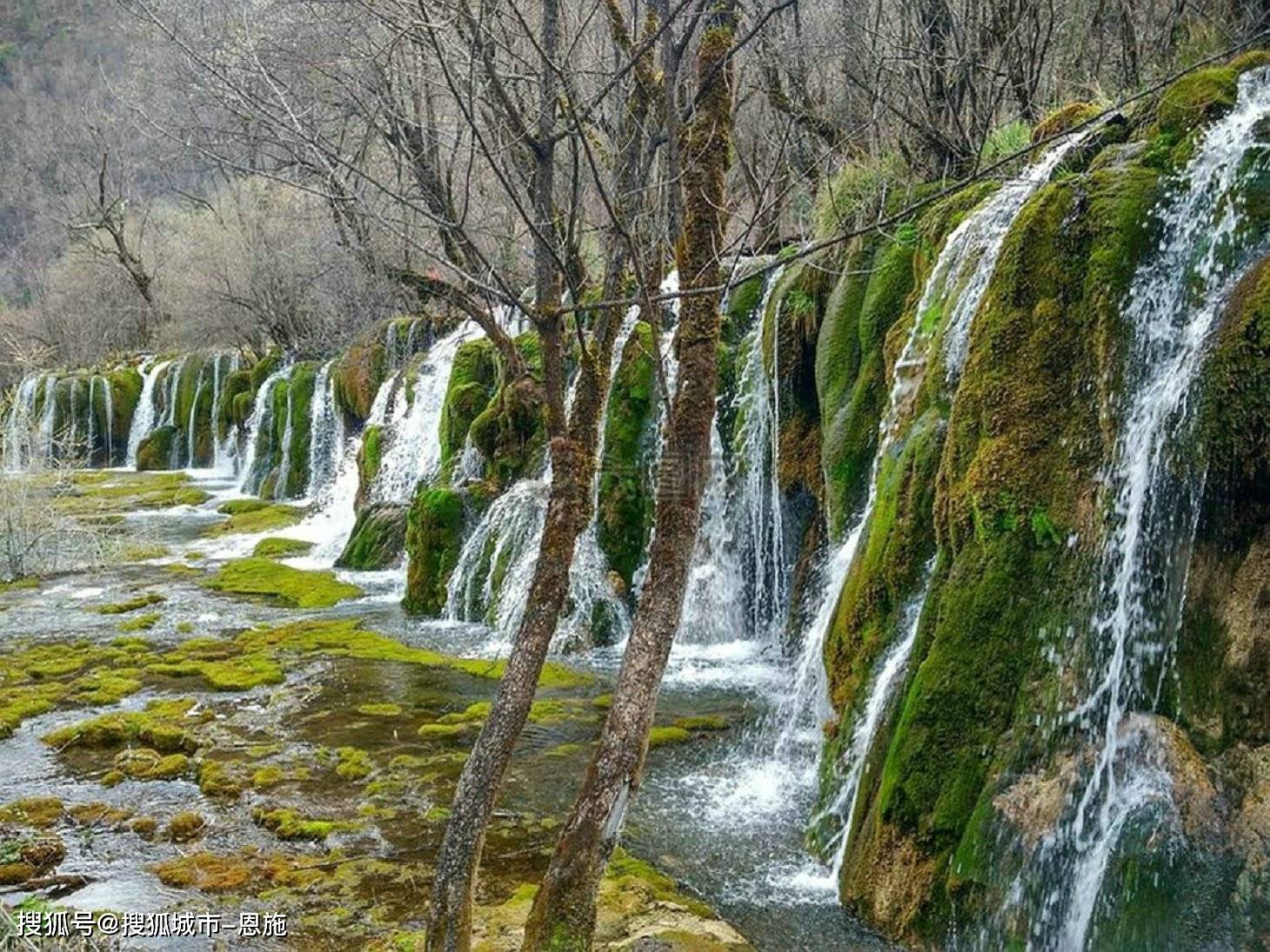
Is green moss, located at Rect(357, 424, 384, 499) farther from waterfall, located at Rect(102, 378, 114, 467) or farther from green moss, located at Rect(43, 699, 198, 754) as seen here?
waterfall, located at Rect(102, 378, 114, 467)

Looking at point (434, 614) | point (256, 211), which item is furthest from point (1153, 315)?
point (256, 211)

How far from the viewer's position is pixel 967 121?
9758 millimetres

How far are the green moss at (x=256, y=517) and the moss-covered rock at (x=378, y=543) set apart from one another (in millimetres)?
3963

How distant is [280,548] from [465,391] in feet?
14.0

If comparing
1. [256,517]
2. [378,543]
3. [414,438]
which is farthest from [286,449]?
[378,543]

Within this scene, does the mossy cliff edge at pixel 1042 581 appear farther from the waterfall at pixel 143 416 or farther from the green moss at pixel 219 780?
the waterfall at pixel 143 416

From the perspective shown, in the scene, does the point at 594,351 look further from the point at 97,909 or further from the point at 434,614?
the point at 434,614

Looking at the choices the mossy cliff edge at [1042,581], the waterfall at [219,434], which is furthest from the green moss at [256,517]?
the mossy cliff edge at [1042,581]

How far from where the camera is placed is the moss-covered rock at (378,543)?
1411 centimetres

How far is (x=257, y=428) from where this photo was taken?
23.1m

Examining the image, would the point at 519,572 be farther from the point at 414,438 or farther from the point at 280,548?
the point at 280,548

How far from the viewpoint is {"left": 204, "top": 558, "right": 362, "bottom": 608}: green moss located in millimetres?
12508

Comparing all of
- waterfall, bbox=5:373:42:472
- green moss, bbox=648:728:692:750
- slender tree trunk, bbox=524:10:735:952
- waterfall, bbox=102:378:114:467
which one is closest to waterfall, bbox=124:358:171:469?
waterfall, bbox=102:378:114:467

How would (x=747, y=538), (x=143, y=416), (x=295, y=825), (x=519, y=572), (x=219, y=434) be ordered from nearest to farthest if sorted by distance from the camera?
(x=295, y=825)
(x=747, y=538)
(x=519, y=572)
(x=219, y=434)
(x=143, y=416)
